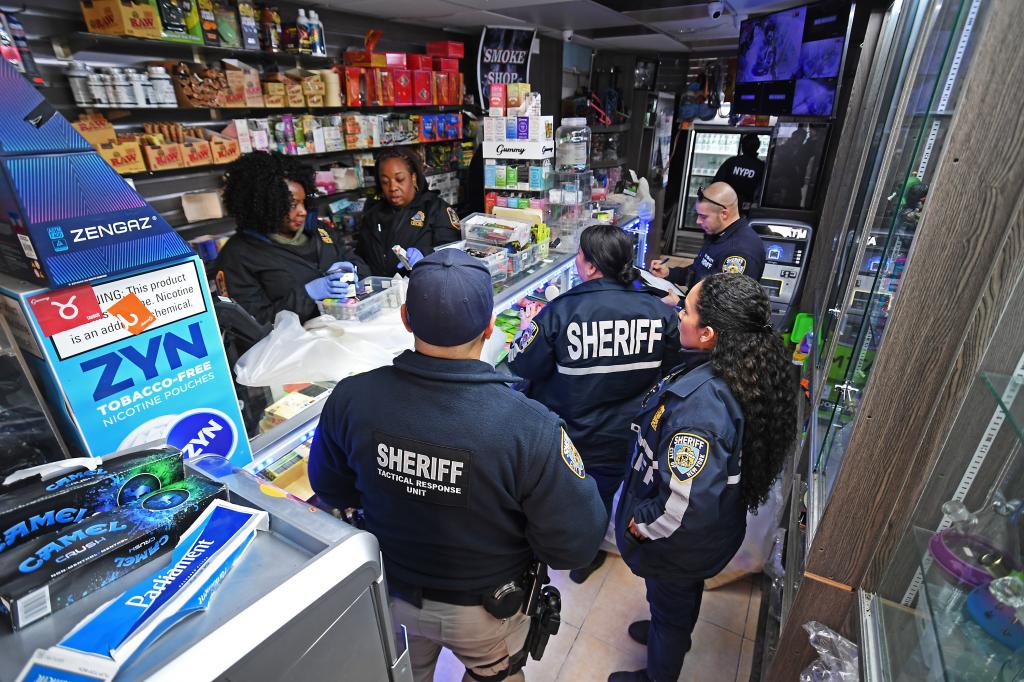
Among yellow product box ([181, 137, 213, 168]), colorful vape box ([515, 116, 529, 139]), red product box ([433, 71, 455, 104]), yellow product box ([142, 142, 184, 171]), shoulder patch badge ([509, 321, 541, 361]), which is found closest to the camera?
shoulder patch badge ([509, 321, 541, 361])

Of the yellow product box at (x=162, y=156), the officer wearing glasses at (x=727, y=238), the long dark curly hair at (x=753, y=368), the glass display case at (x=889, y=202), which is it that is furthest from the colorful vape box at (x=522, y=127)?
the long dark curly hair at (x=753, y=368)

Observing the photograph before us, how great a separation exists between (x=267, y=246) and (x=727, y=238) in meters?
2.98

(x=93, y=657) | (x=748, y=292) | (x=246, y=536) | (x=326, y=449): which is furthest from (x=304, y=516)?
(x=748, y=292)

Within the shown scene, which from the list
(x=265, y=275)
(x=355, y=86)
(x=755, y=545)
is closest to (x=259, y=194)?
(x=265, y=275)

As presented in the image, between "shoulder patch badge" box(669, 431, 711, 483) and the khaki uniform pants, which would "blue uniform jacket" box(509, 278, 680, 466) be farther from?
the khaki uniform pants

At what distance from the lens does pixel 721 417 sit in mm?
1706

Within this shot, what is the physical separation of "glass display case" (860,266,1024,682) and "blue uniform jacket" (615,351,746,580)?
1.78 ft

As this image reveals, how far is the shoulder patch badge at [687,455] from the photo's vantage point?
1.70 metres

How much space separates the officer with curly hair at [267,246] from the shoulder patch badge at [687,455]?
71.0 inches

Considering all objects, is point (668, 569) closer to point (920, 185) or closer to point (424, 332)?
point (424, 332)

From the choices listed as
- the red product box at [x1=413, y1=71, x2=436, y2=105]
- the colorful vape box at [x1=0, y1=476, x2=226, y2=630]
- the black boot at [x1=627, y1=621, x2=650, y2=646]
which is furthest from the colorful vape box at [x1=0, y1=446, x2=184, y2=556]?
the red product box at [x1=413, y1=71, x2=436, y2=105]

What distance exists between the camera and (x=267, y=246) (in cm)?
283

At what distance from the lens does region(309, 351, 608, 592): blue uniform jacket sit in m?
1.31

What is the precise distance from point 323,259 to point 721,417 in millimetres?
2376
